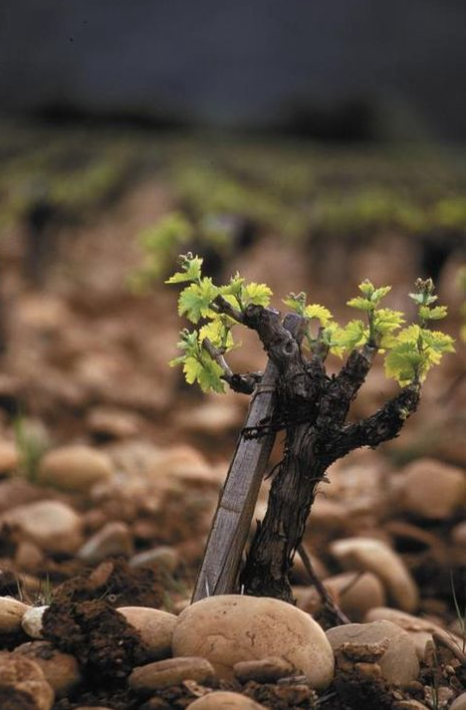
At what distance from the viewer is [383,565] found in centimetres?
441

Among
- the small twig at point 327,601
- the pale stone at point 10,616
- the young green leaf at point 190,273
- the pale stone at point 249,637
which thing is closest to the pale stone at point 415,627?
the small twig at point 327,601

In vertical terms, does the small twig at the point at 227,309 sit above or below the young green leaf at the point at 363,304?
above

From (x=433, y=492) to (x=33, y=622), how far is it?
123 inches

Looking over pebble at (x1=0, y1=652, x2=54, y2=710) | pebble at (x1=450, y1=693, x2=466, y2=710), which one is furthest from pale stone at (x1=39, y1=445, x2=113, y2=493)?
pebble at (x1=450, y1=693, x2=466, y2=710)

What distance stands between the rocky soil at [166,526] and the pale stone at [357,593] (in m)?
0.01

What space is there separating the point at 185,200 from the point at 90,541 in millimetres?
7023

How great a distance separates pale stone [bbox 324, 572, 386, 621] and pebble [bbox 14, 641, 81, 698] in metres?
1.69

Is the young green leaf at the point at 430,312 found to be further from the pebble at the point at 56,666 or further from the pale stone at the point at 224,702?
the pebble at the point at 56,666

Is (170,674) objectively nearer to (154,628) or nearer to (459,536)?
(154,628)

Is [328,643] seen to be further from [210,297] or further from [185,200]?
[185,200]

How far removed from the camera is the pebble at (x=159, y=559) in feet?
13.5

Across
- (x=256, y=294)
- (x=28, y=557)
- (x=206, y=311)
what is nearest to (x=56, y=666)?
(x=206, y=311)

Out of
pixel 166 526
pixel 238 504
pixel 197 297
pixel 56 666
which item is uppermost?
pixel 166 526

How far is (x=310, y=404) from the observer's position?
9.70ft
